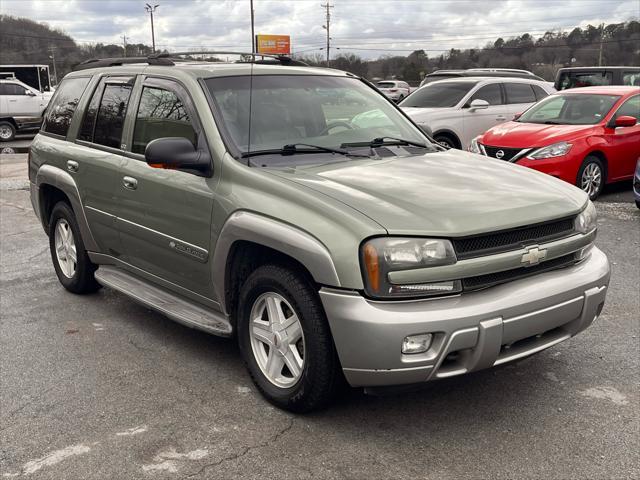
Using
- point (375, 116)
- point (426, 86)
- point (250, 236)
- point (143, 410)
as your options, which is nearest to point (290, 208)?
point (250, 236)

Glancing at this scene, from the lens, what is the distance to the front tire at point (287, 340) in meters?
3.15

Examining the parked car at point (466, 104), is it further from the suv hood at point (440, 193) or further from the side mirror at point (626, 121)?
the suv hood at point (440, 193)

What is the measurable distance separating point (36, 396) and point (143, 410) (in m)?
0.69

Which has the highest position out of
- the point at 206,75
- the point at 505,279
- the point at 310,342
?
the point at 206,75

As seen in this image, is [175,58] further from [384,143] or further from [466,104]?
[466,104]

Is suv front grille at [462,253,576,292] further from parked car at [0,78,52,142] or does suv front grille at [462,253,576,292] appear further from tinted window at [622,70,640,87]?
parked car at [0,78,52,142]

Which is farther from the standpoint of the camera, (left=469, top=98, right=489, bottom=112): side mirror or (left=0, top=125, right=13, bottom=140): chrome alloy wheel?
(left=0, top=125, right=13, bottom=140): chrome alloy wheel

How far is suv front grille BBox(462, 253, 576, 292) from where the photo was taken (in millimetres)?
3070

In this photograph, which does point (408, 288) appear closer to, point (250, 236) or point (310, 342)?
point (310, 342)

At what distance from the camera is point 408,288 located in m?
2.96

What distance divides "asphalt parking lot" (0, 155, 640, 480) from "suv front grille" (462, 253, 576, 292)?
2.04 feet

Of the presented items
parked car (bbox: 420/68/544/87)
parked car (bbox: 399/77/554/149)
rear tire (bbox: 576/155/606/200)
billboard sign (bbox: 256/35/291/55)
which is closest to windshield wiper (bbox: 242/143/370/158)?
rear tire (bbox: 576/155/606/200)

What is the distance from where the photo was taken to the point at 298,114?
419 cm

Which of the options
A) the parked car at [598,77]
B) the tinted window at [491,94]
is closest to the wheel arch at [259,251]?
the tinted window at [491,94]
